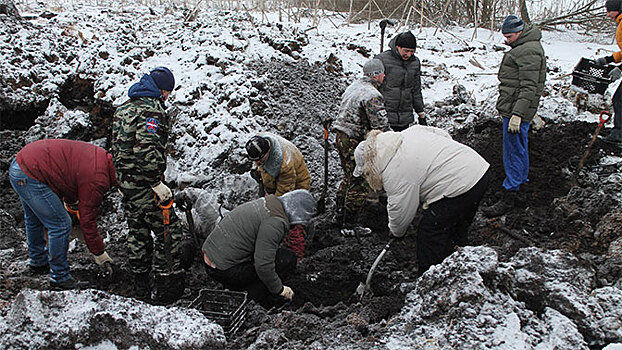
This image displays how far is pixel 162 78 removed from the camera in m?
3.18

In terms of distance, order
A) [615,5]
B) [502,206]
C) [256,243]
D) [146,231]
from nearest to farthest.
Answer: [256,243] → [146,231] → [502,206] → [615,5]

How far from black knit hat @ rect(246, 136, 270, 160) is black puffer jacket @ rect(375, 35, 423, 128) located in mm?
1665

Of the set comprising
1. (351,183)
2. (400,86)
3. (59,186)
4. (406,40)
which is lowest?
(351,183)

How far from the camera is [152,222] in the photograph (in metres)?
3.28

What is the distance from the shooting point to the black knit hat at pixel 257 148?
3.55 metres

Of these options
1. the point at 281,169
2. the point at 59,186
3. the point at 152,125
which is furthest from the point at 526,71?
the point at 59,186

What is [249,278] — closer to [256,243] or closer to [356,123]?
[256,243]

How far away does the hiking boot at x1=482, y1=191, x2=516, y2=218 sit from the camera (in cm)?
411

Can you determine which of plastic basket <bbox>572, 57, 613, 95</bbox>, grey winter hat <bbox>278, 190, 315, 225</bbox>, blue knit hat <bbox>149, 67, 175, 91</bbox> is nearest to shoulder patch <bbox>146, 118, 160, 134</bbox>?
blue knit hat <bbox>149, 67, 175, 91</bbox>

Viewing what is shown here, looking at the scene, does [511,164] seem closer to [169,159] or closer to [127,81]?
[169,159]

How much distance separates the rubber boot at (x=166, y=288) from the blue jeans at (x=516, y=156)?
3.21 meters

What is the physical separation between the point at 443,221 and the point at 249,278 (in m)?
1.45

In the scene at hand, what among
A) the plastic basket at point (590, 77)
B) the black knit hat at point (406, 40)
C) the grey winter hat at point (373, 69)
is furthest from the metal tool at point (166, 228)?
the plastic basket at point (590, 77)

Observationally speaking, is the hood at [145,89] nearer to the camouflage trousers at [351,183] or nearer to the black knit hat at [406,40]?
the camouflage trousers at [351,183]
